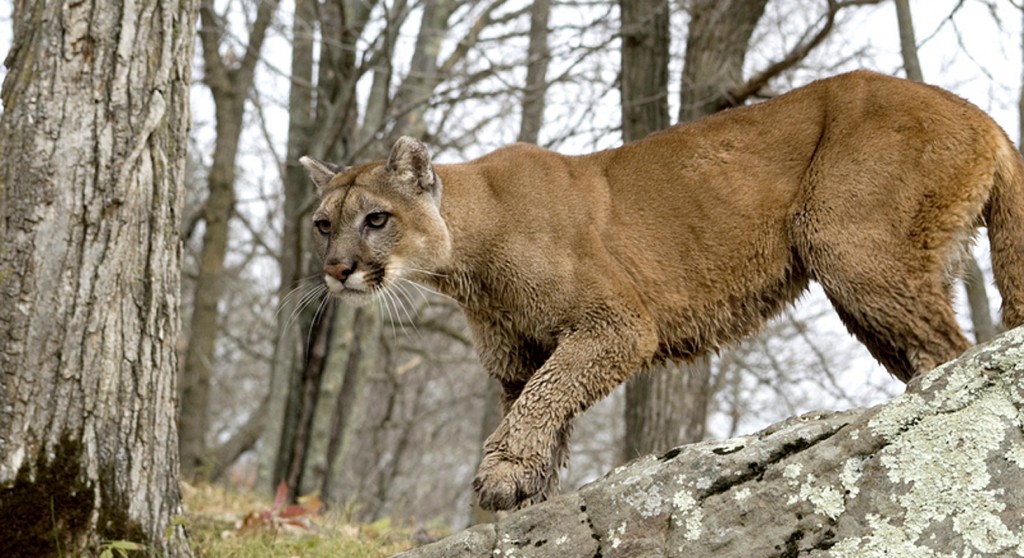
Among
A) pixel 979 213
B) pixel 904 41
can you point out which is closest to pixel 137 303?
pixel 979 213

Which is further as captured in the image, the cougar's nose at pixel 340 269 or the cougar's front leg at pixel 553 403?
the cougar's nose at pixel 340 269

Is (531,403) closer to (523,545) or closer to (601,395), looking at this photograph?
(601,395)

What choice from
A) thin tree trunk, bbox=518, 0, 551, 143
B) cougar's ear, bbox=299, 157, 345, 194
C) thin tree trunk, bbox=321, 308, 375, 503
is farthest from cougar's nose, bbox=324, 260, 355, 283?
thin tree trunk, bbox=321, 308, 375, 503

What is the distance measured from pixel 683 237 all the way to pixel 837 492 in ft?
8.51

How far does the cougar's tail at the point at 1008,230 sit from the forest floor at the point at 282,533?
3.60 meters

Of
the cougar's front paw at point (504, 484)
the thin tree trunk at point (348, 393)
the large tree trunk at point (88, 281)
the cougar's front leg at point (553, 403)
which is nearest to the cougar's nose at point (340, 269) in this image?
the large tree trunk at point (88, 281)

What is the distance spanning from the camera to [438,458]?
95.3ft

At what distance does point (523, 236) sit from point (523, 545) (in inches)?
87.5

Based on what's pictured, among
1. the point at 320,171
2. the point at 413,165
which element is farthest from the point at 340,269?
the point at 320,171

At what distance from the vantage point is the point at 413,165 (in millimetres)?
6168

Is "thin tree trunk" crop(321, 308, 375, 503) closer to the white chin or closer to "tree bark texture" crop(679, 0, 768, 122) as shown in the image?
"tree bark texture" crop(679, 0, 768, 122)

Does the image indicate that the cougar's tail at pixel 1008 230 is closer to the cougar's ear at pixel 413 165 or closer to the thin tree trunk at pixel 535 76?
the cougar's ear at pixel 413 165

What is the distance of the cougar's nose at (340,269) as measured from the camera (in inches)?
229

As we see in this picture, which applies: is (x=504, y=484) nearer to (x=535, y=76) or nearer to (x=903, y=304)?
(x=903, y=304)
